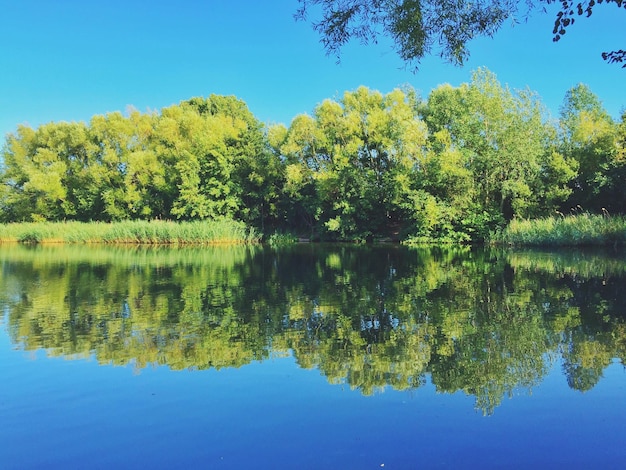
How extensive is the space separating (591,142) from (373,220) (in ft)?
56.4

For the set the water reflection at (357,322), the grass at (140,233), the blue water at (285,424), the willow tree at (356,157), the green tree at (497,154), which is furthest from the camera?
the grass at (140,233)

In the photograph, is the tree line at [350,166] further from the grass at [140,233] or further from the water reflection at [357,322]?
the water reflection at [357,322]

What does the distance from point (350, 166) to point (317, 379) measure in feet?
110

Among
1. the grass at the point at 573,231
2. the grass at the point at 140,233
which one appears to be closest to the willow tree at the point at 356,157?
the grass at the point at 140,233

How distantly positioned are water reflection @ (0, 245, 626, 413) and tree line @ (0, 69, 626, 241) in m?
18.0

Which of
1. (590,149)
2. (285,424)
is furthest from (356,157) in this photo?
(285,424)

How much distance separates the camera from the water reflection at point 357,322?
7035mm

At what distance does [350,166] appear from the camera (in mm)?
39125

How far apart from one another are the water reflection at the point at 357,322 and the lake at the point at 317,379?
0.05 m

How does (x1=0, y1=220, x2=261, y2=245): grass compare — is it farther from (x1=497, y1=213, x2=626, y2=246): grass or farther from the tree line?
(x1=497, y1=213, x2=626, y2=246): grass

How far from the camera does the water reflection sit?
7035 millimetres

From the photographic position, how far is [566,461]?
14.2ft

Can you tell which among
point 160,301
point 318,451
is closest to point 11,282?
point 160,301

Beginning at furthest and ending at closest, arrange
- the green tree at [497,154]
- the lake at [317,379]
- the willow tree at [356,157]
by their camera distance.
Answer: the willow tree at [356,157], the green tree at [497,154], the lake at [317,379]
